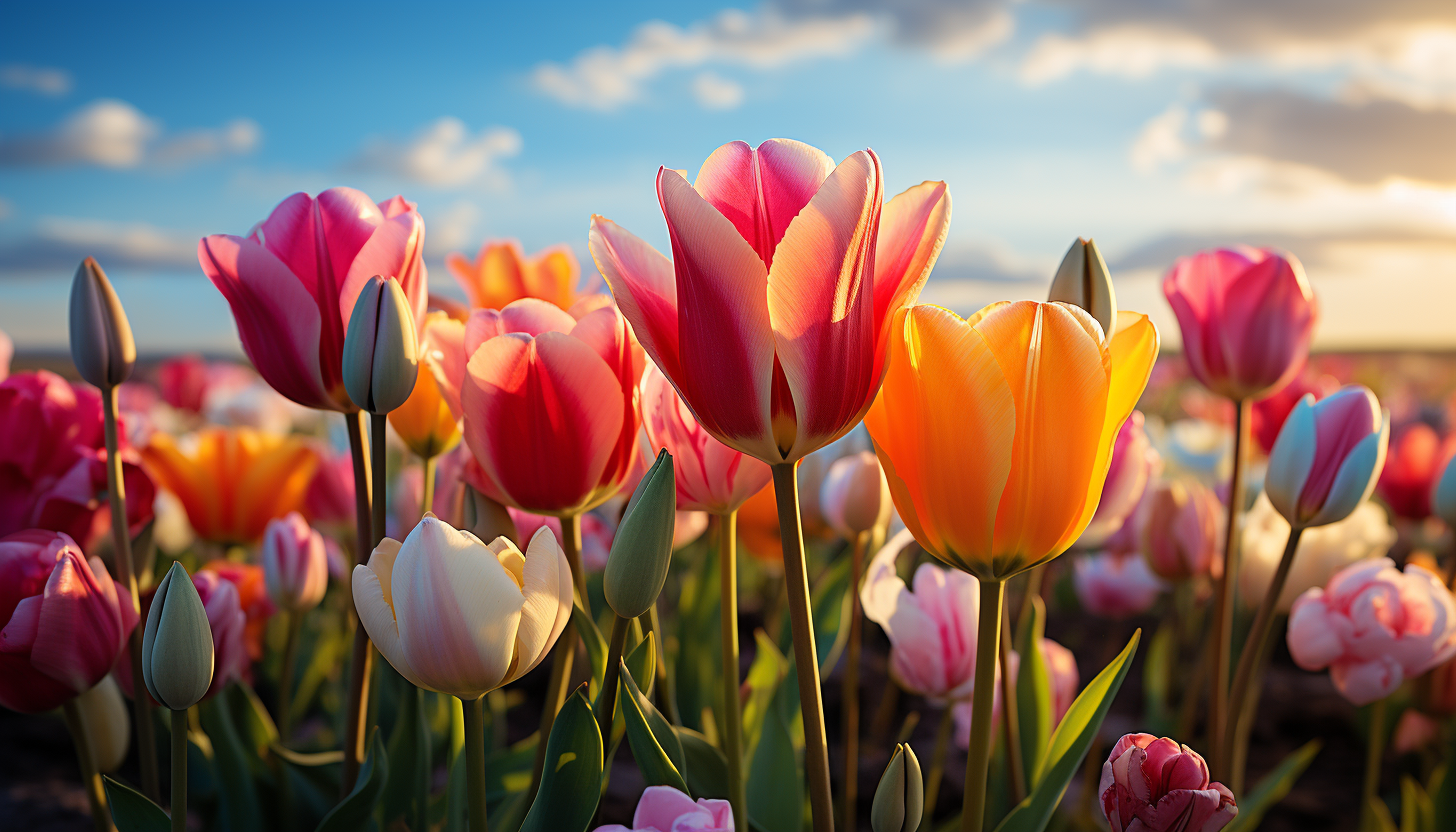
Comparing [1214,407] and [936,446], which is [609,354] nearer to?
[936,446]

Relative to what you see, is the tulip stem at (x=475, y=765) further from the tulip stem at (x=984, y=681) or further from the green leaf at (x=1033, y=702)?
the green leaf at (x=1033, y=702)

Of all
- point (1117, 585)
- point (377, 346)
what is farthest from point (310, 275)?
point (1117, 585)

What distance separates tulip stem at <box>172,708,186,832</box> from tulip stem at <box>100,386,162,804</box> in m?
0.24

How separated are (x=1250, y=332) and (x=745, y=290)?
86cm

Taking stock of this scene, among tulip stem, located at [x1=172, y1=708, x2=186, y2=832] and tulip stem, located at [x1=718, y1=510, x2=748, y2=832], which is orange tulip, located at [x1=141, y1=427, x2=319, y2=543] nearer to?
tulip stem, located at [x1=172, y1=708, x2=186, y2=832]

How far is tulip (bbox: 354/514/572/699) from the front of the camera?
1.86 ft

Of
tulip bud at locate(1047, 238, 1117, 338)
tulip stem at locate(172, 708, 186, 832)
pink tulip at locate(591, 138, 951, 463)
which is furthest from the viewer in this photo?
tulip bud at locate(1047, 238, 1117, 338)

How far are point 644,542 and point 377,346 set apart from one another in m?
0.26

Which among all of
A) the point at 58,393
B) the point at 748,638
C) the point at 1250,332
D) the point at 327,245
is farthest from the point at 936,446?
the point at 748,638

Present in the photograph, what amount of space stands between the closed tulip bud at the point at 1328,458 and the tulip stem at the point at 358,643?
0.85 m

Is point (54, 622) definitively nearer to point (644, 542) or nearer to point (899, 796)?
point (644, 542)

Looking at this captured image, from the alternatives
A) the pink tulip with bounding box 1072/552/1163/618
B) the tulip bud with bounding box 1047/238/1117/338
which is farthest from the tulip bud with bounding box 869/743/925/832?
the pink tulip with bounding box 1072/552/1163/618

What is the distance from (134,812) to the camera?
0.76 metres

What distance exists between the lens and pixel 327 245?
2.63 feet
